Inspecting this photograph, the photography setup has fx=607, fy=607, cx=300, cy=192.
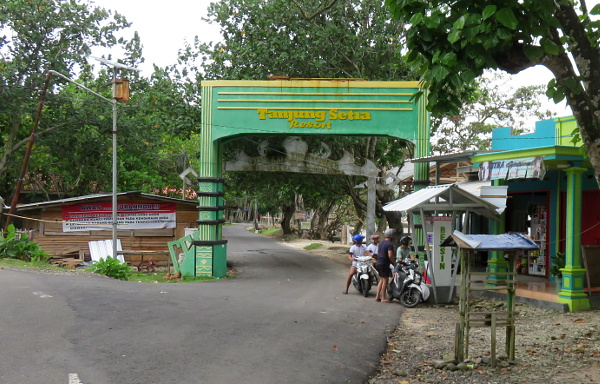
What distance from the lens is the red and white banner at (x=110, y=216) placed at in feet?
77.0

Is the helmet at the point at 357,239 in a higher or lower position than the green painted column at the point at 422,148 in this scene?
lower

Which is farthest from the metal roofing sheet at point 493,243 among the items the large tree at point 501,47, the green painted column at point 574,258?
the green painted column at point 574,258

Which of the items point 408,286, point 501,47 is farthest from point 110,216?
point 501,47

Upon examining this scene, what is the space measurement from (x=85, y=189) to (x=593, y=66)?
30.9m

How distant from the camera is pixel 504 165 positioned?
1284cm

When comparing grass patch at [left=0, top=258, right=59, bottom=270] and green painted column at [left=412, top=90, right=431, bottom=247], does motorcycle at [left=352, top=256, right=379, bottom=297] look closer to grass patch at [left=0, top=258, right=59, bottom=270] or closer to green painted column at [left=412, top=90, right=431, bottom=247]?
green painted column at [left=412, top=90, right=431, bottom=247]

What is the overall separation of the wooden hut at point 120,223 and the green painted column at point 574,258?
15068 mm

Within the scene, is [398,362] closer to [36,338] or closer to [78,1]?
[36,338]

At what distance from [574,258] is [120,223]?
55.6 ft

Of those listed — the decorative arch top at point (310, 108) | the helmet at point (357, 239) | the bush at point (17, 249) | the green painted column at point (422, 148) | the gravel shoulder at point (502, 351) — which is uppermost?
the decorative arch top at point (310, 108)

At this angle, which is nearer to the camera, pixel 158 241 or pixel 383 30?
pixel 383 30

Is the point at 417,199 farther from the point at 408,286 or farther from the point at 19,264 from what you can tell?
the point at 19,264

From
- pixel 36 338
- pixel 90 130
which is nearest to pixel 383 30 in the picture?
pixel 90 130

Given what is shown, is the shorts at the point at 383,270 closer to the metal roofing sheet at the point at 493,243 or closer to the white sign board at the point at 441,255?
the white sign board at the point at 441,255
